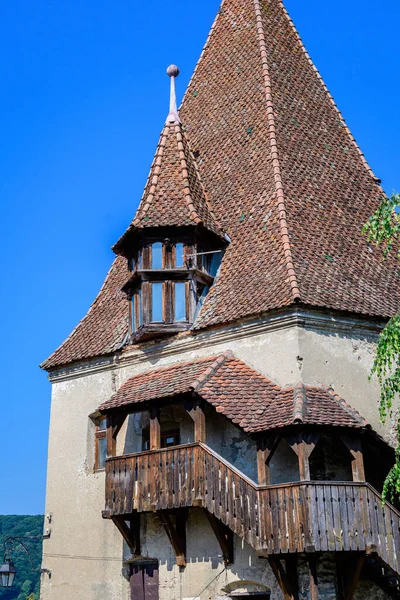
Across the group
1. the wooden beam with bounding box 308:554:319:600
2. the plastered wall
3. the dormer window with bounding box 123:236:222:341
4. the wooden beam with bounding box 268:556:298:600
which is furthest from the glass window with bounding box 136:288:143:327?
the wooden beam with bounding box 308:554:319:600

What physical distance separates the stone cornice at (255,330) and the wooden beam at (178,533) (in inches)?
137

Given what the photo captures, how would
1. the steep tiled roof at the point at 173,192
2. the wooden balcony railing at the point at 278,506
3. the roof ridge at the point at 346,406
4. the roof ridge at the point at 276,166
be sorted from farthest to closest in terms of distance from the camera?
the steep tiled roof at the point at 173,192 → the roof ridge at the point at 276,166 → the roof ridge at the point at 346,406 → the wooden balcony railing at the point at 278,506

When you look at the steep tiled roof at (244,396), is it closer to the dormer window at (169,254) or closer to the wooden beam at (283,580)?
the dormer window at (169,254)

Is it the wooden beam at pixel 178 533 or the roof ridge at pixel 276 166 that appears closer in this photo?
the wooden beam at pixel 178 533

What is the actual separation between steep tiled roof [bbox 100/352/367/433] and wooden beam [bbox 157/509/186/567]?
2.22m

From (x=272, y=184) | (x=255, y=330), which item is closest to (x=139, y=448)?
(x=255, y=330)

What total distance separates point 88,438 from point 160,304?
376 cm

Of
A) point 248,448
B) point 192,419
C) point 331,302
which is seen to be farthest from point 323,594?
point 331,302

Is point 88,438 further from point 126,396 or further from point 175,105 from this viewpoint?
point 175,105

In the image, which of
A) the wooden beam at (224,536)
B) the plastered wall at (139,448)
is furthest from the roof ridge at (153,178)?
the wooden beam at (224,536)

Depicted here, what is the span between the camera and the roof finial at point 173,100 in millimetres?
21656

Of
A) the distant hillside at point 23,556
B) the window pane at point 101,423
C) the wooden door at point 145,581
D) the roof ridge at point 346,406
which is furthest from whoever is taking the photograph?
the distant hillside at point 23,556

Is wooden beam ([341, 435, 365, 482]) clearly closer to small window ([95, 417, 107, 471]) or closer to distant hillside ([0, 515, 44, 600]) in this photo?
small window ([95, 417, 107, 471])

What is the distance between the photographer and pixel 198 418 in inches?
649
